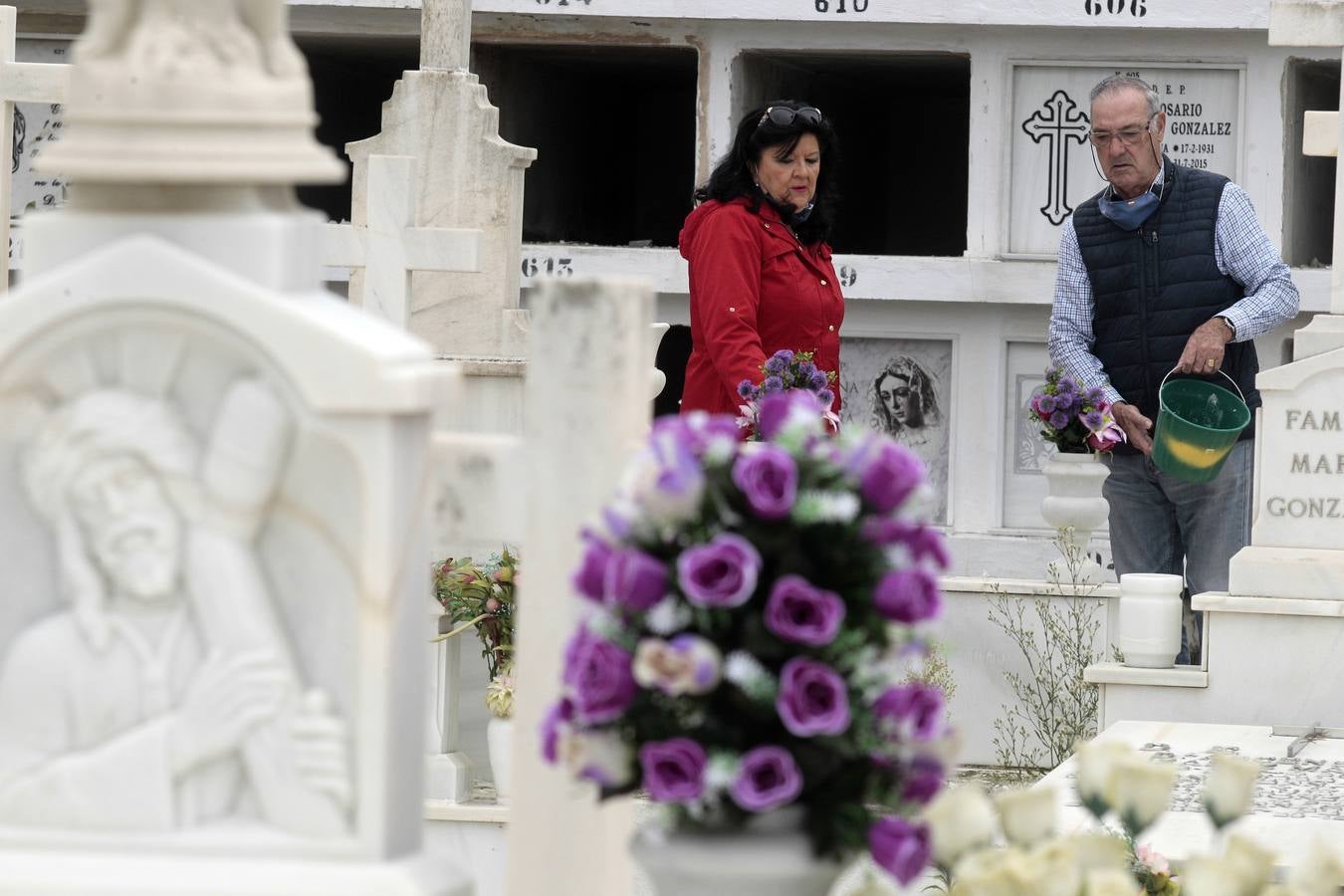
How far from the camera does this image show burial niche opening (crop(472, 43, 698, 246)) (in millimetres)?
13766

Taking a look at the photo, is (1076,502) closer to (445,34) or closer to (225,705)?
(445,34)

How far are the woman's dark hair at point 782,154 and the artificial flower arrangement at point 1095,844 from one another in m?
3.47

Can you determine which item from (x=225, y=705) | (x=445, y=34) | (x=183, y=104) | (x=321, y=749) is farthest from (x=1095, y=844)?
(x=445, y=34)

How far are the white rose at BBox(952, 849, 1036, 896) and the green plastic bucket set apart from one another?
392 centimetres

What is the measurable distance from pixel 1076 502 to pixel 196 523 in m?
5.40

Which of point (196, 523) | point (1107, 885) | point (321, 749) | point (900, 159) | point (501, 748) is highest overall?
point (900, 159)

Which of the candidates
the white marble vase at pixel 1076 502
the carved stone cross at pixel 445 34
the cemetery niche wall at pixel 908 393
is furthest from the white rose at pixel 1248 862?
the cemetery niche wall at pixel 908 393

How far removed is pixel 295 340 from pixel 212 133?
252 mm

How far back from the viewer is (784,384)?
248 inches

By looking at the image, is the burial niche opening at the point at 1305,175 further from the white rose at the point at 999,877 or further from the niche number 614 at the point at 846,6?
the white rose at the point at 999,877

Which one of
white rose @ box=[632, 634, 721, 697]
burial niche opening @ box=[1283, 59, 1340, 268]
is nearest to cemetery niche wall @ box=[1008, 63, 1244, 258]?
burial niche opening @ box=[1283, 59, 1340, 268]

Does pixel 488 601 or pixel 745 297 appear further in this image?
pixel 745 297

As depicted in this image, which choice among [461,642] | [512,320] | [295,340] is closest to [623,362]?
Result: [295,340]

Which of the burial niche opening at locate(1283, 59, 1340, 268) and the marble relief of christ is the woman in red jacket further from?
the burial niche opening at locate(1283, 59, 1340, 268)
